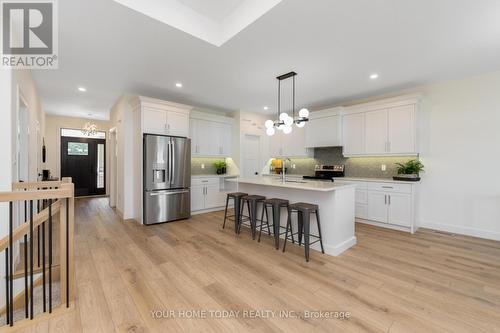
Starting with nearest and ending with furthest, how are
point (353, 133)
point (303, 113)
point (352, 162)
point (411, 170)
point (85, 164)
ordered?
point (303, 113) → point (411, 170) → point (353, 133) → point (352, 162) → point (85, 164)

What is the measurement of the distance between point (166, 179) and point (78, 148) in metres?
5.32

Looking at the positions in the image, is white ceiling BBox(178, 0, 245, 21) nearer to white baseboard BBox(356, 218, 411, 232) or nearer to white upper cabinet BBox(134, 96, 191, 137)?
white upper cabinet BBox(134, 96, 191, 137)

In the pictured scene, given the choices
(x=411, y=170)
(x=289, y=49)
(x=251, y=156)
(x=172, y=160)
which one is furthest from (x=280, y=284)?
(x=251, y=156)

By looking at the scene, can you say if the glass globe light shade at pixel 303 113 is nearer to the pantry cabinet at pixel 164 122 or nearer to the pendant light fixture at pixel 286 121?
the pendant light fixture at pixel 286 121

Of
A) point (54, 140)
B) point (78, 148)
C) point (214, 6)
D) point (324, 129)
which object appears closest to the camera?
point (214, 6)

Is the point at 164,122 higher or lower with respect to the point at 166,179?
higher

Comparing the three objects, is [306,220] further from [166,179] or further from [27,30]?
[27,30]

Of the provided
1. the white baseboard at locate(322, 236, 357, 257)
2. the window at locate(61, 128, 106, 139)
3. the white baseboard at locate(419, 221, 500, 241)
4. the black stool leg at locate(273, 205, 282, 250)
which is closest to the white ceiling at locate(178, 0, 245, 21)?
the black stool leg at locate(273, 205, 282, 250)

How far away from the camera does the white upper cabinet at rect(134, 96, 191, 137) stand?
14.7ft

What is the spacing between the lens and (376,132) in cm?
472

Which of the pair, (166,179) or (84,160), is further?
(84,160)

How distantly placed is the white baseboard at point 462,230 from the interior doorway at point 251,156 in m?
4.16

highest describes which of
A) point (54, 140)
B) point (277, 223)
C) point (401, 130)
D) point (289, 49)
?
point (289, 49)

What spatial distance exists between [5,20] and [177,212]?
145 inches
